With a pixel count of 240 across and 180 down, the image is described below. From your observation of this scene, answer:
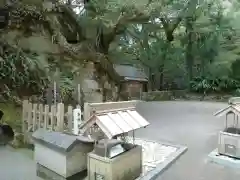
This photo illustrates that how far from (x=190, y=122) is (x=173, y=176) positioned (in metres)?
5.48

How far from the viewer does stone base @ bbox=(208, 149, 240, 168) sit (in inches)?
205

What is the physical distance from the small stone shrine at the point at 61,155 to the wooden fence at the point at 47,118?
33.0 inches

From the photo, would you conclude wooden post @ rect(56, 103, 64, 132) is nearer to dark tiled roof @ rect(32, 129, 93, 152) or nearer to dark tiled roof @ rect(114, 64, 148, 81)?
dark tiled roof @ rect(32, 129, 93, 152)

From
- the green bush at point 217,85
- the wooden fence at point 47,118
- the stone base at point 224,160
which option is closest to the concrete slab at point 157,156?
the stone base at point 224,160

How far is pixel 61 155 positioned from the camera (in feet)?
14.2

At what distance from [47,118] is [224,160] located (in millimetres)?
4129

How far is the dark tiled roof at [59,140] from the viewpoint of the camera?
4245 mm

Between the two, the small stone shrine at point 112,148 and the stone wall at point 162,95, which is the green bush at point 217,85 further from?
the small stone shrine at point 112,148

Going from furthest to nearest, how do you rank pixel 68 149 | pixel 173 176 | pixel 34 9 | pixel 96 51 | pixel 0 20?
pixel 96 51, pixel 34 9, pixel 0 20, pixel 173 176, pixel 68 149

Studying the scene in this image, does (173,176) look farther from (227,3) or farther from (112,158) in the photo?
(227,3)

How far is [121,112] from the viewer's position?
441 centimetres

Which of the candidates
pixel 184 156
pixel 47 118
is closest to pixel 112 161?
pixel 184 156

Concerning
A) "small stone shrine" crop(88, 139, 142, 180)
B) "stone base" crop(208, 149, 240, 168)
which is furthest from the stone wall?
"small stone shrine" crop(88, 139, 142, 180)

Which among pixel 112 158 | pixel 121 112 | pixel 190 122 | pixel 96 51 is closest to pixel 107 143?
pixel 112 158
